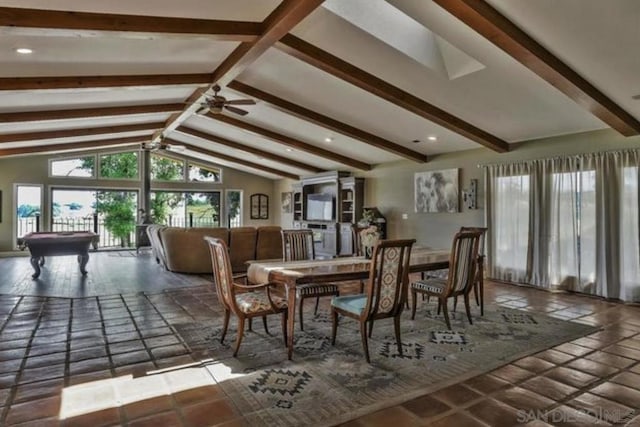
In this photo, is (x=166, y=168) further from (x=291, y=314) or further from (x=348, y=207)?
(x=291, y=314)

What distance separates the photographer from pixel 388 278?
3.15m

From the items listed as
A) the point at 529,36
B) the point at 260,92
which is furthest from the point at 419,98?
the point at 260,92

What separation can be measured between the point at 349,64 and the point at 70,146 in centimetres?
802

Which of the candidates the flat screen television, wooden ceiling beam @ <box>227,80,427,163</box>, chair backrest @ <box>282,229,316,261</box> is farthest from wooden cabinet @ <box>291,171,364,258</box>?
chair backrest @ <box>282,229,316,261</box>

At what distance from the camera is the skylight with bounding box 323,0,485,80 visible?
3.68 m

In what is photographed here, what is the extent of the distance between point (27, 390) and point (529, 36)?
4.71 metres

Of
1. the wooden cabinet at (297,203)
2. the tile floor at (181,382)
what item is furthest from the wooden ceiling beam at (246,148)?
the tile floor at (181,382)

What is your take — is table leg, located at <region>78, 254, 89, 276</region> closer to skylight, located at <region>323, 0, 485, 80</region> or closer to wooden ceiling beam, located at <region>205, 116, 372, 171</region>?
wooden ceiling beam, located at <region>205, 116, 372, 171</region>

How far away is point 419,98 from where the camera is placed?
537 centimetres

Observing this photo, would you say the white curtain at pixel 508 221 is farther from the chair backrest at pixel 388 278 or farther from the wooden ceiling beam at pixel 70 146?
the wooden ceiling beam at pixel 70 146

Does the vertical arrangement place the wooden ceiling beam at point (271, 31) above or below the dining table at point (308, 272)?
above

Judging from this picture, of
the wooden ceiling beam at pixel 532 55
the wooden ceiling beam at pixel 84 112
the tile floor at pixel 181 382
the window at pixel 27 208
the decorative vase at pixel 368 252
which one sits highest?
the wooden ceiling beam at pixel 84 112

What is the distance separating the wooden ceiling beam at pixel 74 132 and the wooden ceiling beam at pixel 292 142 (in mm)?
2007

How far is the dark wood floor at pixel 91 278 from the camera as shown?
5.78 m
